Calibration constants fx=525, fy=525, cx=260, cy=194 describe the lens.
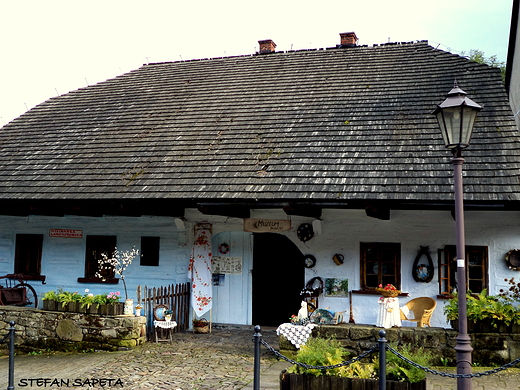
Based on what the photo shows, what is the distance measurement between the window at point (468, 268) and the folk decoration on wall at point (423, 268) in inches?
8.1

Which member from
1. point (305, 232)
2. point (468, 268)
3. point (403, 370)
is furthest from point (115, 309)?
point (468, 268)

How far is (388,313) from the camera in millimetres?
7918

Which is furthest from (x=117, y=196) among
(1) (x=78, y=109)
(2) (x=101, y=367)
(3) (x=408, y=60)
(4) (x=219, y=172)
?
(3) (x=408, y=60)

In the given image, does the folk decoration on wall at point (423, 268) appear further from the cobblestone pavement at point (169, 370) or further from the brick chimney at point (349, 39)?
the brick chimney at point (349, 39)

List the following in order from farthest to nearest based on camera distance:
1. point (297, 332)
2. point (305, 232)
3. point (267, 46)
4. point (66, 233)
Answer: point (267, 46)
point (66, 233)
point (305, 232)
point (297, 332)

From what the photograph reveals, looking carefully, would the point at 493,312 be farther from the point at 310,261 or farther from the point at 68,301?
the point at 68,301

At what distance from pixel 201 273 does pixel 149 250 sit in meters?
1.39

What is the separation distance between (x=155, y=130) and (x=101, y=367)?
616 cm

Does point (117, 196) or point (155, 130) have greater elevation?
point (155, 130)

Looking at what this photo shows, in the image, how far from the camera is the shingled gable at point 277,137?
9188 millimetres

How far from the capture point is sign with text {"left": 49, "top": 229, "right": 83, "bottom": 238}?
456 inches

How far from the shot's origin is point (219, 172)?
33.5ft

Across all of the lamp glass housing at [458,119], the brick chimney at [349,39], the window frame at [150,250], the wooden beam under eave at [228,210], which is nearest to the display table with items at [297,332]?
the wooden beam under eave at [228,210]

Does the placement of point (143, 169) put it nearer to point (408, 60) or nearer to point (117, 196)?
point (117, 196)
